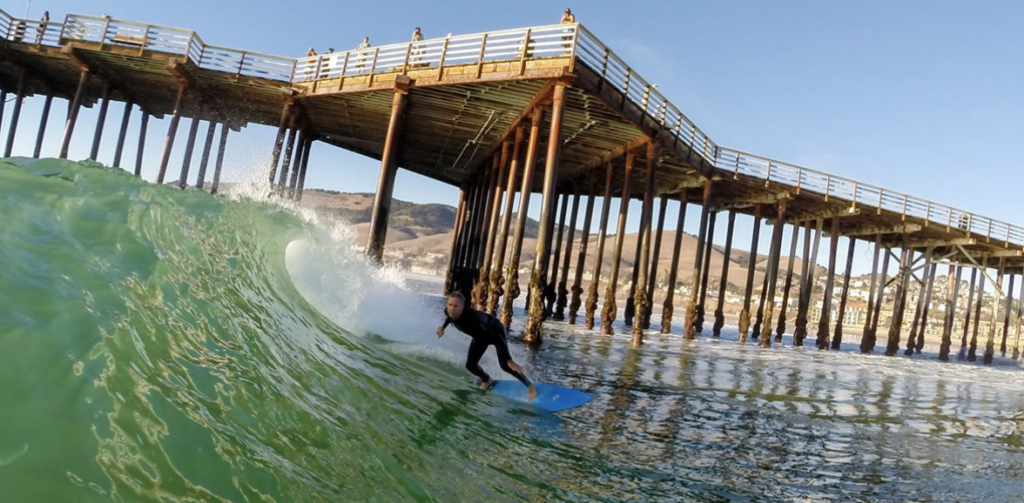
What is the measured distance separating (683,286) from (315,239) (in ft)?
227

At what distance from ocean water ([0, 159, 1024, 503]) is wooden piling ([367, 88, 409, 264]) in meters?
6.19

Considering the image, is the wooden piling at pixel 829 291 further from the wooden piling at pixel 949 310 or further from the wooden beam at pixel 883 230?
the wooden piling at pixel 949 310

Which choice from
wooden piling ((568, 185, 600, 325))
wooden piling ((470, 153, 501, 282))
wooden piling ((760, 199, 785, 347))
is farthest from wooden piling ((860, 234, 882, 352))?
wooden piling ((470, 153, 501, 282))

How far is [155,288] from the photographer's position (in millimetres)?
4105

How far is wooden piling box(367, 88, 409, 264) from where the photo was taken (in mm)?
15352

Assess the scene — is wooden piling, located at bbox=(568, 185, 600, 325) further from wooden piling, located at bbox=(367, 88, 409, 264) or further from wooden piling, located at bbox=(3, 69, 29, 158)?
wooden piling, located at bbox=(3, 69, 29, 158)

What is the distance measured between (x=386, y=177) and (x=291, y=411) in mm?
12872

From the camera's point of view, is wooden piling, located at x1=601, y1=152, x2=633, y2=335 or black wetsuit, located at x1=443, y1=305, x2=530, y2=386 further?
wooden piling, located at x1=601, y1=152, x2=633, y2=335

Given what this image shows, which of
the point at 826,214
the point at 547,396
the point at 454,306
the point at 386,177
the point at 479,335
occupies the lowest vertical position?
the point at 547,396

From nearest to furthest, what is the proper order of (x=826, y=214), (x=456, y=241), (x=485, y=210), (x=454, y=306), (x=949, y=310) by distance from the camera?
(x=454, y=306)
(x=826, y=214)
(x=485, y=210)
(x=949, y=310)
(x=456, y=241)

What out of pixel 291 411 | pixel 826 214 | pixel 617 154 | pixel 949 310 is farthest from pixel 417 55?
pixel 949 310

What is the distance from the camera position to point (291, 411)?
3350 mm

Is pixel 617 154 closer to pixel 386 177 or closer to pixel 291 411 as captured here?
pixel 386 177

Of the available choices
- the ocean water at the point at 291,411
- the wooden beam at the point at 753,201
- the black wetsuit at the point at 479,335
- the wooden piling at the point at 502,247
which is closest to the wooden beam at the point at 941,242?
the wooden beam at the point at 753,201
